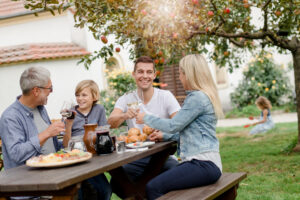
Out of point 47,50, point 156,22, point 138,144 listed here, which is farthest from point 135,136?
point 47,50

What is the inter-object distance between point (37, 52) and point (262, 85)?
7.86 metres

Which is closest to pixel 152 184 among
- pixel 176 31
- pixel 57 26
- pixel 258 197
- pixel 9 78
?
pixel 258 197

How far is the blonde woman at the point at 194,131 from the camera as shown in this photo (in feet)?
11.8

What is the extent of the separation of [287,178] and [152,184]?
2941mm

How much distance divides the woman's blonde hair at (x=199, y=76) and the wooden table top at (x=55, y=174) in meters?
0.81

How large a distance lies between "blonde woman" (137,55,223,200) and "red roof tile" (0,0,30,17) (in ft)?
35.4

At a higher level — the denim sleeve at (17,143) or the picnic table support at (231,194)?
the denim sleeve at (17,143)

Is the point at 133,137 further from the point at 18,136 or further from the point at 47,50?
the point at 47,50

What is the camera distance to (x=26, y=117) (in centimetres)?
358

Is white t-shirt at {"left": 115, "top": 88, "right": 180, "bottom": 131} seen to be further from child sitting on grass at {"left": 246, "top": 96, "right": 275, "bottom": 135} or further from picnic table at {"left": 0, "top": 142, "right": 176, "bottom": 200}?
child sitting on grass at {"left": 246, "top": 96, "right": 275, "bottom": 135}

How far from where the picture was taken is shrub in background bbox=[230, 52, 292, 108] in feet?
50.2

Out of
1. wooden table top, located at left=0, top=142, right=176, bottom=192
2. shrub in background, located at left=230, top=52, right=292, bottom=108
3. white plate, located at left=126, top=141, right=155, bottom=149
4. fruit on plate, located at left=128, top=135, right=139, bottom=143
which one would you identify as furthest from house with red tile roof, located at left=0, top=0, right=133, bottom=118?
wooden table top, located at left=0, top=142, right=176, bottom=192

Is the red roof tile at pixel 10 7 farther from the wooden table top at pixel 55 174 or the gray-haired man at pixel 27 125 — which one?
the wooden table top at pixel 55 174

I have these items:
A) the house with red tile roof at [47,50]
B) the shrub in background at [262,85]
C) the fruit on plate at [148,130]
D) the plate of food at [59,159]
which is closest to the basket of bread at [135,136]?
the fruit on plate at [148,130]
